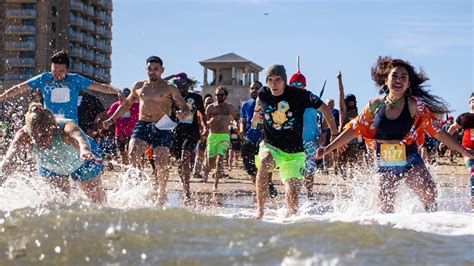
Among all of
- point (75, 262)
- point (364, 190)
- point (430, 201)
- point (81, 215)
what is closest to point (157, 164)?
point (364, 190)

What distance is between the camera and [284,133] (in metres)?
6.94

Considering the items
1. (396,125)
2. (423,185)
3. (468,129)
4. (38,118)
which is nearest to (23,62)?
(468,129)

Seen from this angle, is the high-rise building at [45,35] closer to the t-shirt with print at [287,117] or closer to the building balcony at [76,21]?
the building balcony at [76,21]

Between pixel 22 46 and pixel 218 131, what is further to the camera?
pixel 22 46

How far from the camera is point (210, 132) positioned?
13.1 meters

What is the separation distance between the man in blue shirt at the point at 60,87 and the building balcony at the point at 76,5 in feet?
241

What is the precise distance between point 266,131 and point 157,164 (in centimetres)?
194

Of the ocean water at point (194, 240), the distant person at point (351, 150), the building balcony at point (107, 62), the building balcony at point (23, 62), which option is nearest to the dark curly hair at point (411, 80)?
the ocean water at point (194, 240)

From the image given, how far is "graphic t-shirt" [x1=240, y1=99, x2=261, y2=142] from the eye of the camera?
1018 centimetres

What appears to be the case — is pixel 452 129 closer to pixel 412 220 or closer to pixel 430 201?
pixel 430 201

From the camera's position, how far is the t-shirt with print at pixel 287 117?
6902mm

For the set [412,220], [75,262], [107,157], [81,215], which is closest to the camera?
[75,262]

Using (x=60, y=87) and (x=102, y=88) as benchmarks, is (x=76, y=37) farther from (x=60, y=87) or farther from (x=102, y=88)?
(x=60, y=87)

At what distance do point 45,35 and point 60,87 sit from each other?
69.4 metres
